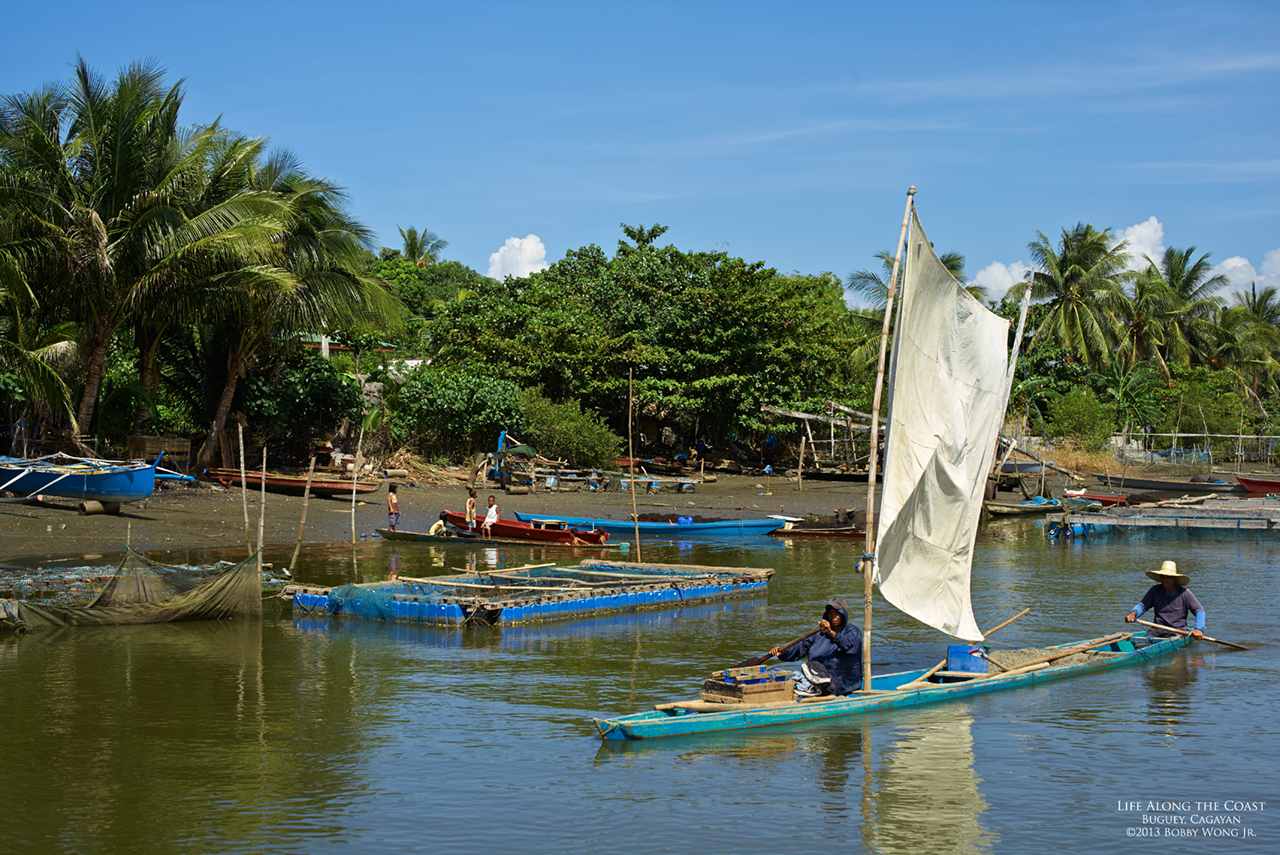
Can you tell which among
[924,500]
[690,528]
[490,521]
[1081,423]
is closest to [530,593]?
[490,521]

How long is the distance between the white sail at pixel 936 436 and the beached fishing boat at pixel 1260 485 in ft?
118

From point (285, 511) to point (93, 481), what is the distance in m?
5.11

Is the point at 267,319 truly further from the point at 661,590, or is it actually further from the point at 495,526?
the point at 661,590

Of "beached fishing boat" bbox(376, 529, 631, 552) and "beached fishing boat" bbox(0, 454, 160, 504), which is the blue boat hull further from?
"beached fishing boat" bbox(0, 454, 160, 504)

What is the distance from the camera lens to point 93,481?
23.6 meters

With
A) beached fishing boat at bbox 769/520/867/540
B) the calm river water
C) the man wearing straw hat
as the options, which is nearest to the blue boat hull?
the calm river water

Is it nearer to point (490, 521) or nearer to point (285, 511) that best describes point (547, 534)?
point (490, 521)

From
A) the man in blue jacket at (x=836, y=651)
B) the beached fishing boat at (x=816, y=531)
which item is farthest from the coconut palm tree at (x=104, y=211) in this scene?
the man in blue jacket at (x=836, y=651)

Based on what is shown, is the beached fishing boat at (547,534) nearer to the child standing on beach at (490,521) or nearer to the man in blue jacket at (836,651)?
the child standing on beach at (490,521)

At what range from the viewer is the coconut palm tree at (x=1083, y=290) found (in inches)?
1994

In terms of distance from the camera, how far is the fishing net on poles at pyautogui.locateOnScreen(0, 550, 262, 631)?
1466 cm

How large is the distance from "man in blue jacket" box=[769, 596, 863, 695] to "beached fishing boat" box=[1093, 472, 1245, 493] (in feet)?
112

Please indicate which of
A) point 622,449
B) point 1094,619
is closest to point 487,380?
point 622,449

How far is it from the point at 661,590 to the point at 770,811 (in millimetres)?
9939
